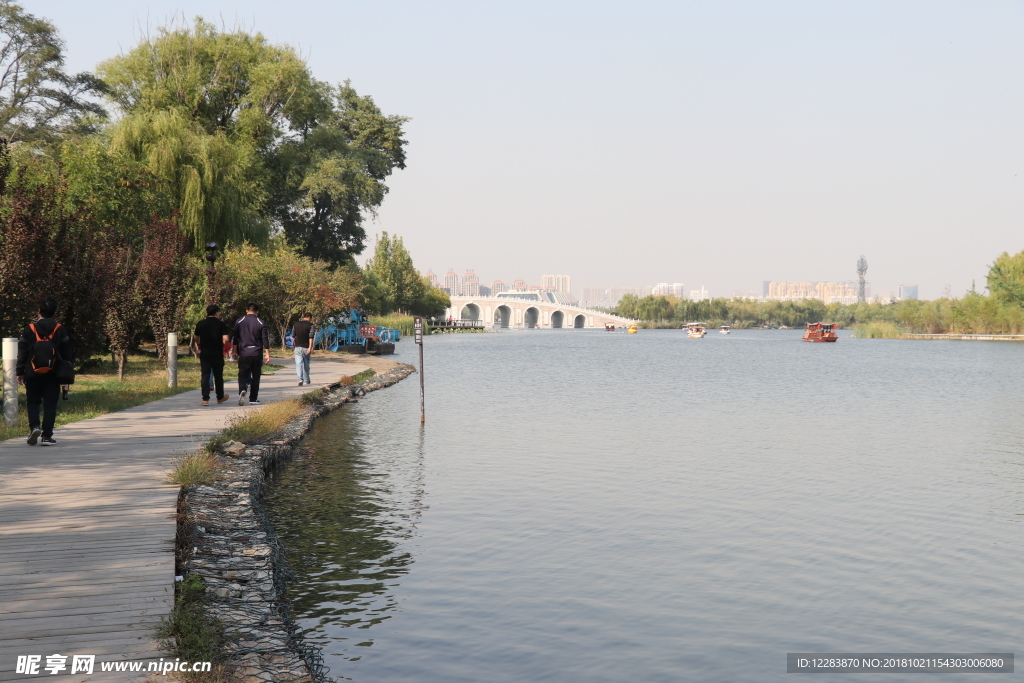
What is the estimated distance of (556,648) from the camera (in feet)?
24.1

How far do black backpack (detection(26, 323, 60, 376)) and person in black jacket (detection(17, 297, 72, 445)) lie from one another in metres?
0.01

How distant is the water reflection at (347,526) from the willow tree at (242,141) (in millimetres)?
22232

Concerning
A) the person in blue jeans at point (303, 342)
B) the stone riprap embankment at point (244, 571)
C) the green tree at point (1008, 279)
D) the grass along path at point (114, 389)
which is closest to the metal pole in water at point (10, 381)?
the grass along path at point (114, 389)

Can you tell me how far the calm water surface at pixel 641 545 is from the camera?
294 inches

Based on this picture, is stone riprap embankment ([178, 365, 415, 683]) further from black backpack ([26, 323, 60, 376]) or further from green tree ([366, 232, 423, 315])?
green tree ([366, 232, 423, 315])

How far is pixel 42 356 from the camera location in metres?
12.3

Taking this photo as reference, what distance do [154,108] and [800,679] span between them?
4205 cm

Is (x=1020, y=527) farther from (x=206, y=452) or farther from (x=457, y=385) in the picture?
(x=457, y=385)

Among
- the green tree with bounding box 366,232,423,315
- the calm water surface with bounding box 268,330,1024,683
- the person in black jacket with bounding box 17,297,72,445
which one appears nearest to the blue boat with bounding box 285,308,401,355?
the calm water surface with bounding box 268,330,1024,683

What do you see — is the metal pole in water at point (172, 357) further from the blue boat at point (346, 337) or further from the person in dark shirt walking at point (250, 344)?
the blue boat at point (346, 337)

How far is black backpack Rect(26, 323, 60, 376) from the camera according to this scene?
12.3 metres

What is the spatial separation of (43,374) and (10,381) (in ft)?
10.1

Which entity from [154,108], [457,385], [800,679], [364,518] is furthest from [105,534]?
[154,108]

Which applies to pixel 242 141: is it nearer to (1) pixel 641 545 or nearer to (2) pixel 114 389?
(2) pixel 114 389
